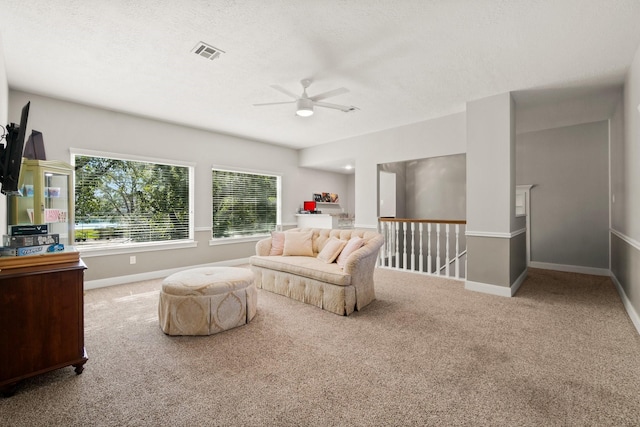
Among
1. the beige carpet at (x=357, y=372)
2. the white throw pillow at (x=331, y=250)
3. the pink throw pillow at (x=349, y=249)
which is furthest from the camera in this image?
the white throw pillow at (x=331, y=250)

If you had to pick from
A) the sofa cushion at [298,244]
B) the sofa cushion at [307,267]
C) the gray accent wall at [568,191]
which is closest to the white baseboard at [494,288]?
the gray accent wall at [568,191]

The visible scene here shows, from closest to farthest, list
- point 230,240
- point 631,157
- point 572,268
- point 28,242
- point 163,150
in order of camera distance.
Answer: point 28,242
point 631,157
point 163,150
point 572,268
point 230,240

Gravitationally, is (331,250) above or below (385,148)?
below

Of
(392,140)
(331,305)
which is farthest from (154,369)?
(392,140)

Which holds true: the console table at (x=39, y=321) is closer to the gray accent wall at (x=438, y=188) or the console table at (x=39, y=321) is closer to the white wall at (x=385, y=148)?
the white wall at (x=385, y=148)

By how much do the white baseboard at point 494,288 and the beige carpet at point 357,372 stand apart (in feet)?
1.63

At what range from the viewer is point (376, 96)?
3.88m

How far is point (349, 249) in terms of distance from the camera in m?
3.49

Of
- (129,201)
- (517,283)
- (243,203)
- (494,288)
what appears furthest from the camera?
(243,203)

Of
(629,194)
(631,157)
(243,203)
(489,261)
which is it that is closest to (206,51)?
(243,203)

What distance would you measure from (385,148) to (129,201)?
174 inches

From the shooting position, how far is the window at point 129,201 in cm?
422

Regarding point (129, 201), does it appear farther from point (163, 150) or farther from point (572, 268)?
point (572, 268)

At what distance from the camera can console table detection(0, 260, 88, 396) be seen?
1.76 metres
